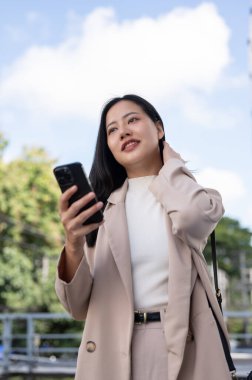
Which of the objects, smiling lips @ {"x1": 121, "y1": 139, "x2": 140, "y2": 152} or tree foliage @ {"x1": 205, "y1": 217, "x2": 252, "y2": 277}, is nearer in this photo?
smiling lips @ {"x1": 121, "y1": 139, "x2": 140, "y2": 152}

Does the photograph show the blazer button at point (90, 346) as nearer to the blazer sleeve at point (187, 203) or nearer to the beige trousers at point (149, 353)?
the beige trousers at point (149, 353)

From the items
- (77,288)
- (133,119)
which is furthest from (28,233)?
(77,288)

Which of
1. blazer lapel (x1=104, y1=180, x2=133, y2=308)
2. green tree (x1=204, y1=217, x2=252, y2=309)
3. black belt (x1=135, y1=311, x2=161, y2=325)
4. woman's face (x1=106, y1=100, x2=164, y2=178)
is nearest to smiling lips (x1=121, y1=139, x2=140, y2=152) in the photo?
woman's face (x1=106, y1=100, x2=164, y2=178)

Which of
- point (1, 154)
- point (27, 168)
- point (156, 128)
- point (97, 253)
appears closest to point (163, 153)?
point (156, 128)

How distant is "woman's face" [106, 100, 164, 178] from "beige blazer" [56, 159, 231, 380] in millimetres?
108

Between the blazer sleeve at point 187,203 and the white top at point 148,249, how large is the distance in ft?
0.18

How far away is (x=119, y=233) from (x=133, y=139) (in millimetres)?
276

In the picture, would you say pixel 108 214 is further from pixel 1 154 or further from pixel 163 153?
pixel 1 154

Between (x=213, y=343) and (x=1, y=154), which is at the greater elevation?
(x=1, y=154)

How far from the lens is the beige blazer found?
133cm

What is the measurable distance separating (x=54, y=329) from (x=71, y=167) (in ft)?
59.0

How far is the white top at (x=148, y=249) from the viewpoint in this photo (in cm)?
141

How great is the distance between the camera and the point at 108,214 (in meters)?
1.55

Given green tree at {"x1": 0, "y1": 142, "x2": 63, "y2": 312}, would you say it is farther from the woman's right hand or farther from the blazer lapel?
the woman's right hand
